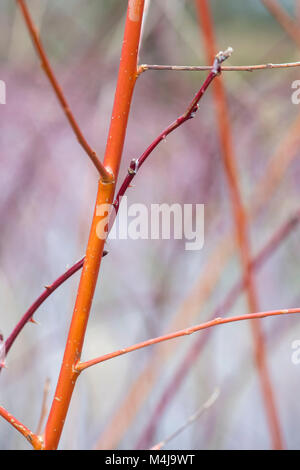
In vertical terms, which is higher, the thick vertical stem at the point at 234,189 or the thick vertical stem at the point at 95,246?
the thick vertical stem at the point at 234,189

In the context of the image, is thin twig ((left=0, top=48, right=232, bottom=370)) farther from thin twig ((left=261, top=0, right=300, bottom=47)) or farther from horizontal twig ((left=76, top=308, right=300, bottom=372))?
thin twig ((left=261, top=0, right=300, bottom=47))

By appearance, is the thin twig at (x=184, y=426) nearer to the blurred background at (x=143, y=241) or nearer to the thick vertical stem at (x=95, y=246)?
the thick vertical stem at (x=95, y=246)

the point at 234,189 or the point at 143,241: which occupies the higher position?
the point at 143,241

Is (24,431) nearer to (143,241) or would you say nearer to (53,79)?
(53,79)

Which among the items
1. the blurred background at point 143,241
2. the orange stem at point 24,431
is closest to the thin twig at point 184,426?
the orange stem at point 24,431

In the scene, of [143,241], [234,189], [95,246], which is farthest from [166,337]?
[143,241]
